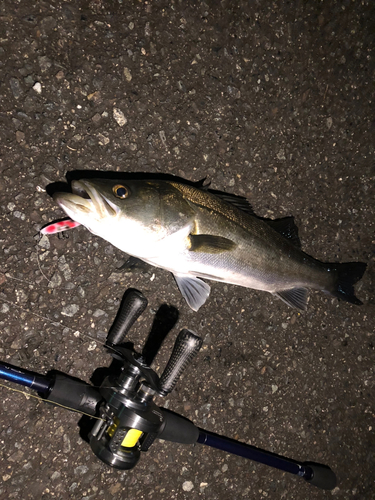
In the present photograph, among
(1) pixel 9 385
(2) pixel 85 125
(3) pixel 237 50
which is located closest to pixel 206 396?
(1) pixel 9 385

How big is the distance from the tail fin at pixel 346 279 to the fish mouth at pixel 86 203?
2.01 metres

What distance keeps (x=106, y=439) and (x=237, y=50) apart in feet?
9.84

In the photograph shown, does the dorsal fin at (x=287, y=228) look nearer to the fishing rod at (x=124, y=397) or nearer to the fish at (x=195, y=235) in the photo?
the fish at (x=195, y=235)

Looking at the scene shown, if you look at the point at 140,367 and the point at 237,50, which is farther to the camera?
the point at 237,50

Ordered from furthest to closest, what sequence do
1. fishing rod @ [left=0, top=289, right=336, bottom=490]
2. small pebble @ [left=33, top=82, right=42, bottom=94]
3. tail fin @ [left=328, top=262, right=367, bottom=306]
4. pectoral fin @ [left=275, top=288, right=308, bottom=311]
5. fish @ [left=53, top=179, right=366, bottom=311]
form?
1. tail fin @ [left=328, top=262, right=367, bottom=306]
2. pectoral fin @ [left=275, top=288, right=308, bottom=311]
3. small pebble @ [left=33, top=82, right=42, bottom=94]
4. fish @ [left=53, top=179, right=366, bottom=311]
5. fishing rod @ [left=0, top=289, right=336, bottom=490]

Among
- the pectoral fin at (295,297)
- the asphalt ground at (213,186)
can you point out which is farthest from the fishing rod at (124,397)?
the pectoral fin at (295,297)

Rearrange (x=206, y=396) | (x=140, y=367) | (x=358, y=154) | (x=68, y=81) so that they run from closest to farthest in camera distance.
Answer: (x=140, y=367) < (x=68, y=81) < (x=206, y=396) < (x=358, y=154)

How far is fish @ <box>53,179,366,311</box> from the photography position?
6.79ft

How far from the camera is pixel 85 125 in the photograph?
2445 millimetres

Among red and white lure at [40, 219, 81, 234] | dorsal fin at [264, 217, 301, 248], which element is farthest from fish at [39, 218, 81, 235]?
dorsal fin at [264, 217, 301, 248]

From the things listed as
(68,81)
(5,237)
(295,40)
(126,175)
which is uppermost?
(295,40)

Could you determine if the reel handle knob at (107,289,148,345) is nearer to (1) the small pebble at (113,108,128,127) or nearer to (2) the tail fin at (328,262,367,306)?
(1) the small pebble at (113,108,128,127)

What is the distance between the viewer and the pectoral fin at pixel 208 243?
2299 millimetres

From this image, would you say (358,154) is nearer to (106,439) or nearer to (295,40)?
(295,40)
